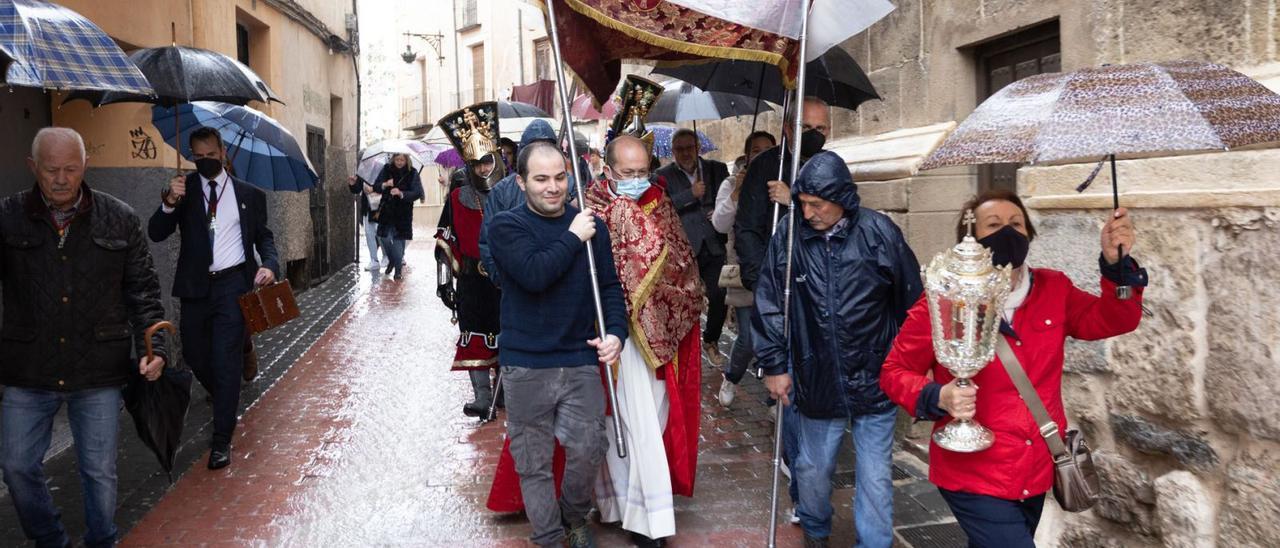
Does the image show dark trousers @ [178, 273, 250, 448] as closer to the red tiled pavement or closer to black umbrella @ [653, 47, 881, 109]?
the red tiled pavement

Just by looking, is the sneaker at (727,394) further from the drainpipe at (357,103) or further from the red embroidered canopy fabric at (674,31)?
the drainpipe at (357,103)

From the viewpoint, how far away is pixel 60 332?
4.29 meters

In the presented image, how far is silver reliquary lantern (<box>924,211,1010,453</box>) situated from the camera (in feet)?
9.84

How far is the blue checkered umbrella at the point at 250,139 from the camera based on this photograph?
7.54 meters

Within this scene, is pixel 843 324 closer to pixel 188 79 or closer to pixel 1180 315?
pixel 1180 315

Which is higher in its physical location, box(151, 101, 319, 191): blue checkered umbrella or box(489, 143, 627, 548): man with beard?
box(151, 101, 319, 191): blue checkered umbrella

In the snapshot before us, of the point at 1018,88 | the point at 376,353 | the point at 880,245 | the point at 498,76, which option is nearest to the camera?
the point at 1018,88

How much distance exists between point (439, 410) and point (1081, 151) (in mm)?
5509

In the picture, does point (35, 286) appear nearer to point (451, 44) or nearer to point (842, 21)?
point (842, 21)

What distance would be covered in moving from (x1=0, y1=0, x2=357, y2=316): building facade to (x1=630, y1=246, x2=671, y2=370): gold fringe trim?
4.54 metres

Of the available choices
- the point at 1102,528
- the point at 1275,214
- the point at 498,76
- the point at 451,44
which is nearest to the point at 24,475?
the point at 1102,528

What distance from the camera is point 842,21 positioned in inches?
180

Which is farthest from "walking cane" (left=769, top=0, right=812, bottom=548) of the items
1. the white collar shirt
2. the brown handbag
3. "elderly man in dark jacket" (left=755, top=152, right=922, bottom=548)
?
the white collar shirt

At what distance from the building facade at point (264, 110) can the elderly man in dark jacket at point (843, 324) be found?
215 inches
